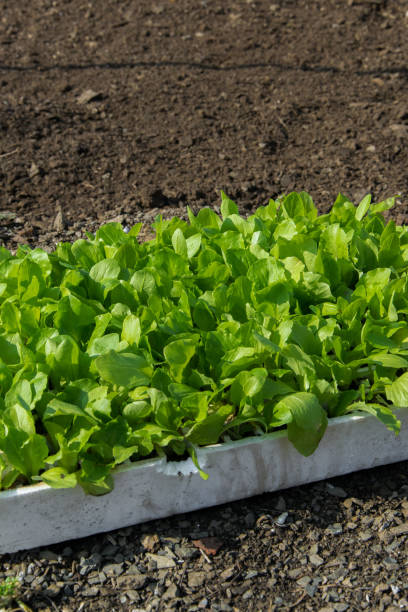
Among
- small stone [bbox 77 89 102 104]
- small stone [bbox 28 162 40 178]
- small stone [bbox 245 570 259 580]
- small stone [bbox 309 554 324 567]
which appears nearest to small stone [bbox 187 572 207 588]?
small stone [bbox 245 570 259 580]

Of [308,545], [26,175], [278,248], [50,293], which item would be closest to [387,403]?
[308,545]

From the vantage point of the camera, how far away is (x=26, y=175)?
16.7ft

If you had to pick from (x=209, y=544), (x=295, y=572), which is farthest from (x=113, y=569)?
(x=295, y=572)

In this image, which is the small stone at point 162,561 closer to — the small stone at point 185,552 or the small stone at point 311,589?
the small stone at point 185,552

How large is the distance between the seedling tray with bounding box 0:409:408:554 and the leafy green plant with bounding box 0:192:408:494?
69 millimetres

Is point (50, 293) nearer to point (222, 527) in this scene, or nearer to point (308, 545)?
point (222, 527)

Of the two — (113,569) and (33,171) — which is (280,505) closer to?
(113,569)

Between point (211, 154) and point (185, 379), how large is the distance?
9.97 ft

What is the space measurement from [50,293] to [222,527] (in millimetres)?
1173

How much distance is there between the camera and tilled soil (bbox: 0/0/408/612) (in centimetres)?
243

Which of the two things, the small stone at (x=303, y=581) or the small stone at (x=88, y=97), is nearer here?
the small stone at (x=303, y=581)

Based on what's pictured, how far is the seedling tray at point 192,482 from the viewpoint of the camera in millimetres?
2443

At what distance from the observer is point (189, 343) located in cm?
263

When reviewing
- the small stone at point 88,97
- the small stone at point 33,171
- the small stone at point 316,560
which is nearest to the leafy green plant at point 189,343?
the small stone at point 316,560
